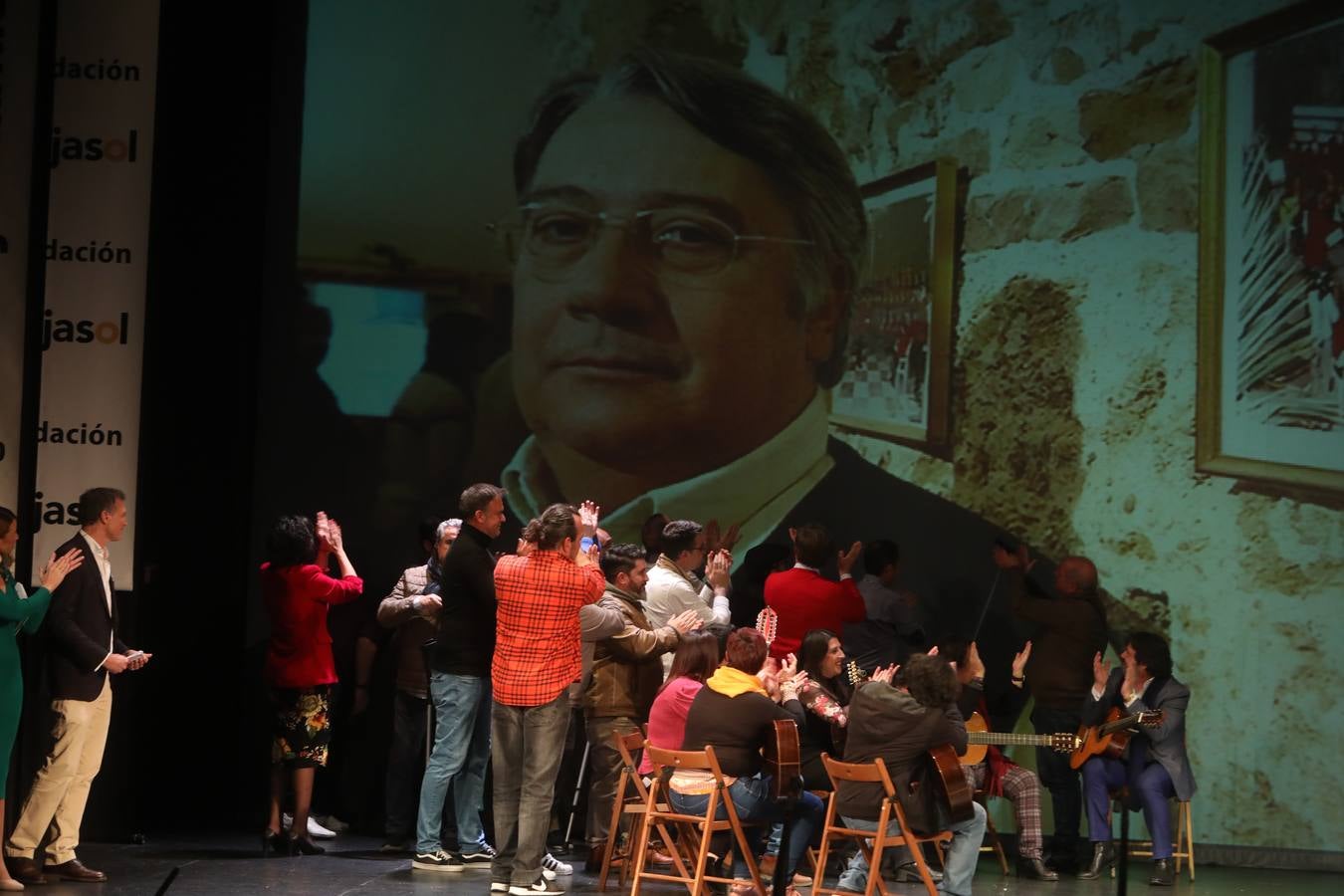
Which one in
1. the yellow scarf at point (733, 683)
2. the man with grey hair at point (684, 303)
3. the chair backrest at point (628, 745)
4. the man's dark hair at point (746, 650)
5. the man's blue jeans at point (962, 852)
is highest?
the man with grey hair at point (684, 303)

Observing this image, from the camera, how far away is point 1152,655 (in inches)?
301

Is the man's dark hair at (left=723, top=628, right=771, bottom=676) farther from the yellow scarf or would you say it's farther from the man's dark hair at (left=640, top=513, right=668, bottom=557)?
the man's dark hair at (left=640, top=513, right=668, bottom=557)

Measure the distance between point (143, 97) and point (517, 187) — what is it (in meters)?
1.97

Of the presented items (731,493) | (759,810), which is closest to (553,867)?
(759,810)

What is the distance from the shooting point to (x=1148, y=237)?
841 centimetres

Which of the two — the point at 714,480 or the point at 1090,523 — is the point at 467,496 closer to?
the point at 714,480

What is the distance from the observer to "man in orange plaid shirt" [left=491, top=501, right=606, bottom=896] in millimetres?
Answer: 6113

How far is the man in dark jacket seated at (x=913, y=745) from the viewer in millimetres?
5809

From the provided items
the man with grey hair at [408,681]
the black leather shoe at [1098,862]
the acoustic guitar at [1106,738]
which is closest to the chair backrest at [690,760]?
the man with grey hair at [408,681]

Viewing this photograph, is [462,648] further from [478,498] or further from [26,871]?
[26,871]

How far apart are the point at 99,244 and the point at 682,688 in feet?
11.0

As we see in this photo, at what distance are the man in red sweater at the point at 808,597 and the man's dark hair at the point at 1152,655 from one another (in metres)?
1.31

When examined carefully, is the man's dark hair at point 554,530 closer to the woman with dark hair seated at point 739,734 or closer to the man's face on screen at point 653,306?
the woman with dark hair seated at point 739,734

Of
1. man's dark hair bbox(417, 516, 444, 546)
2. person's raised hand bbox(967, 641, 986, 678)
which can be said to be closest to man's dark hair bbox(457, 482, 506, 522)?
man's dark hair bbox(417, 516, 444, 546)
